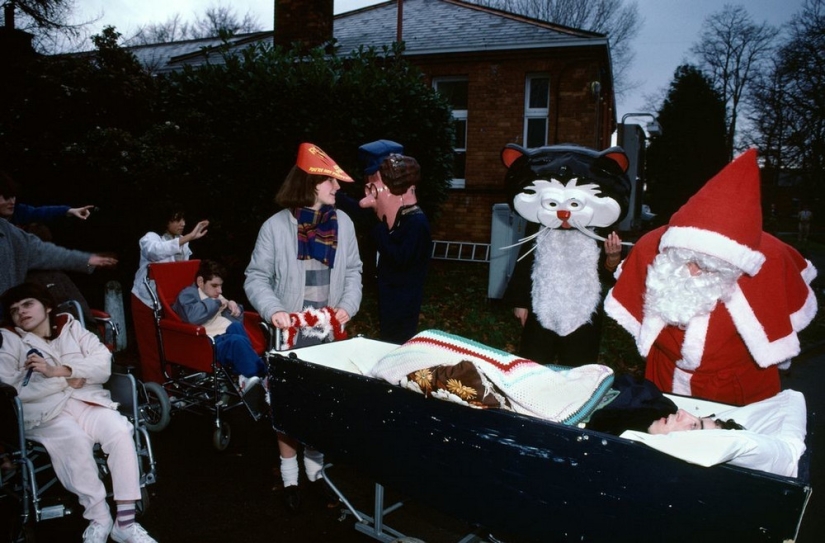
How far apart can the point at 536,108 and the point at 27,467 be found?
12802 mm

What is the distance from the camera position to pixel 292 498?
11.5 ft

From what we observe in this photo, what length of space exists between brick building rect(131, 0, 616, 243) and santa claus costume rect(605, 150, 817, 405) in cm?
1070

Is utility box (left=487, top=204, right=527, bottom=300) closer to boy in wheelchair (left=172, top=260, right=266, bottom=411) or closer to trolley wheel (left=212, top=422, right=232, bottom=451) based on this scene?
boy in wheelchair (left=172, top=260, right=266, bottom=411)

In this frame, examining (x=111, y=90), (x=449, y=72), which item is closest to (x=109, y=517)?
(x=111, y=90)

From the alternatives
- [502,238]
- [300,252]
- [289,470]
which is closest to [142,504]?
[289,470]

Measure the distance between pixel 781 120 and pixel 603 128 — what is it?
55.9 ft

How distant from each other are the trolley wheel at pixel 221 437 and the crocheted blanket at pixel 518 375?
95.2 inches

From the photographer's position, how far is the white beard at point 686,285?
8.58 ft

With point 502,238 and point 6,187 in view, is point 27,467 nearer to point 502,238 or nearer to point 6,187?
point 6,187

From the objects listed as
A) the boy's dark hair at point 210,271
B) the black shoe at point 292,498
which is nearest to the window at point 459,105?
the boy's dark hair at point 210,271

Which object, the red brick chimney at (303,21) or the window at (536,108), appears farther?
the window at (536,108)

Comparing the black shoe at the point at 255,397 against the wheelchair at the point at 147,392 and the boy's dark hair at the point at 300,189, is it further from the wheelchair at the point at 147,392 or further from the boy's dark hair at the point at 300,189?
the boy's dark hair at the point at 300,189

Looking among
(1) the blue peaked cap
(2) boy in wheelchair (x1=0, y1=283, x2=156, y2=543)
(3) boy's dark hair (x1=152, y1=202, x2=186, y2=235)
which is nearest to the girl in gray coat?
(1) the blue peaked cap

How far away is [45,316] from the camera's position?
335 cm
